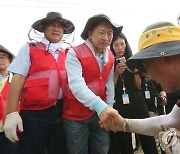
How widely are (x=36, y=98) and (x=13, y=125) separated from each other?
293 mm

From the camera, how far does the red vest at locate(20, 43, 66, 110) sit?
2.25m

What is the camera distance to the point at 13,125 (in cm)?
215

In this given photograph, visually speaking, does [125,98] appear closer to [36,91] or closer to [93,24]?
[93,24]

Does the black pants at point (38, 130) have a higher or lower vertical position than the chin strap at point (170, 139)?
lower

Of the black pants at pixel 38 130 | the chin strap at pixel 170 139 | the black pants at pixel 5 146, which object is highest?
the chin strap at pixel 170 139

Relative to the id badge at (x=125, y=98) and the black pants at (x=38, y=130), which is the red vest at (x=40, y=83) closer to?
the black pants at (x=38, y=130)

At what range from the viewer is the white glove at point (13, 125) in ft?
7.07

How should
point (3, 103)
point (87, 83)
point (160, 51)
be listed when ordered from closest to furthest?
point (160, 51)
point (87, 83)
point (3, 103)

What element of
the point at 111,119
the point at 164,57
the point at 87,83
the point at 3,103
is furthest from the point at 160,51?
the point at 3,103

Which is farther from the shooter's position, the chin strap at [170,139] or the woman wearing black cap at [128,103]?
the woman wearing black cap at [128,103]

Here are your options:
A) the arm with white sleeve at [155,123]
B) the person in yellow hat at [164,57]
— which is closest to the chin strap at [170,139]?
the person in yellow hat at [164,57]

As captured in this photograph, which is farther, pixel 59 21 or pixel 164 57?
pixel 59 21

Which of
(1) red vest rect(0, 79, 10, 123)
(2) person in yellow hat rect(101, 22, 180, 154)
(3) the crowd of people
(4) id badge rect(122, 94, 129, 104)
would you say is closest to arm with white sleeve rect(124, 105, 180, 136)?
(3) the crowd of people

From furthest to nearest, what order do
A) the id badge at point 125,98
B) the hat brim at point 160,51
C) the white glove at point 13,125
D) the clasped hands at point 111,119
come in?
the id badge at point 125,98 → the white glove at point 13,125 → the clasped hands at point 111,119 → the hat brim at point 160,51
